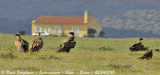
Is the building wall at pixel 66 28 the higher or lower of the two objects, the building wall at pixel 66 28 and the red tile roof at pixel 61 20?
the lower

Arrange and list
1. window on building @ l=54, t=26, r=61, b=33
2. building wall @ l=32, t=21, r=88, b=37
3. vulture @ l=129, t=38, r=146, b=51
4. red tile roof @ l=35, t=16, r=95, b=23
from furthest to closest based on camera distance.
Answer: window on building @ l=54, t=26, r=61, b=33
red tile roof @ l=35, t=16, r=95, b=23
building wall @ l=32, t=21, r=88, b=37
vulture @ l=129, t=38, r=146, b=51

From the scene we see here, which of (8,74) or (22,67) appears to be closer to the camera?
(8,74)

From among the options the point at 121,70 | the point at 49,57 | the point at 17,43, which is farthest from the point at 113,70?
the point at 17,43

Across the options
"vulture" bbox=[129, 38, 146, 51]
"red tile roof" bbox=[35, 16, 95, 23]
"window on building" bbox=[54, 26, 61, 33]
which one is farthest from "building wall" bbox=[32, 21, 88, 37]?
"vulture" bbox=[129, 38, 146, 51]

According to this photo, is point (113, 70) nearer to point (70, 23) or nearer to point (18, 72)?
point (18, 72)

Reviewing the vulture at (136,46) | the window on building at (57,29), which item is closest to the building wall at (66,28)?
the window on building at (57,29)

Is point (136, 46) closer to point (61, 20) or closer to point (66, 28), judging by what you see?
point (66, 28)

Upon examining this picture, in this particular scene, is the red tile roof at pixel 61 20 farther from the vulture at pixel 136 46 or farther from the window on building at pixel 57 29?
the vulture at pixel 136 46

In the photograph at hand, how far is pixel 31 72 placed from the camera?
62.3 ft

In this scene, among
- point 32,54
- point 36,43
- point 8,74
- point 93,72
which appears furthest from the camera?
point 36,43

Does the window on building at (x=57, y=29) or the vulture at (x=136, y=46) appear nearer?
the vulture at (x=136, y=46)

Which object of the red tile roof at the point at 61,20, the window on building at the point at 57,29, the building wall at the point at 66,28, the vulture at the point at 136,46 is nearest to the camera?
the vulture at the point at 136,46

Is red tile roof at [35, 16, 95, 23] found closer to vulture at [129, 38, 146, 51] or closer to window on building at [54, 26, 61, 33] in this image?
window on building at [54, 26, 61, 33]

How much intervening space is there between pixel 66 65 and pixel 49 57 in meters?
3.99
